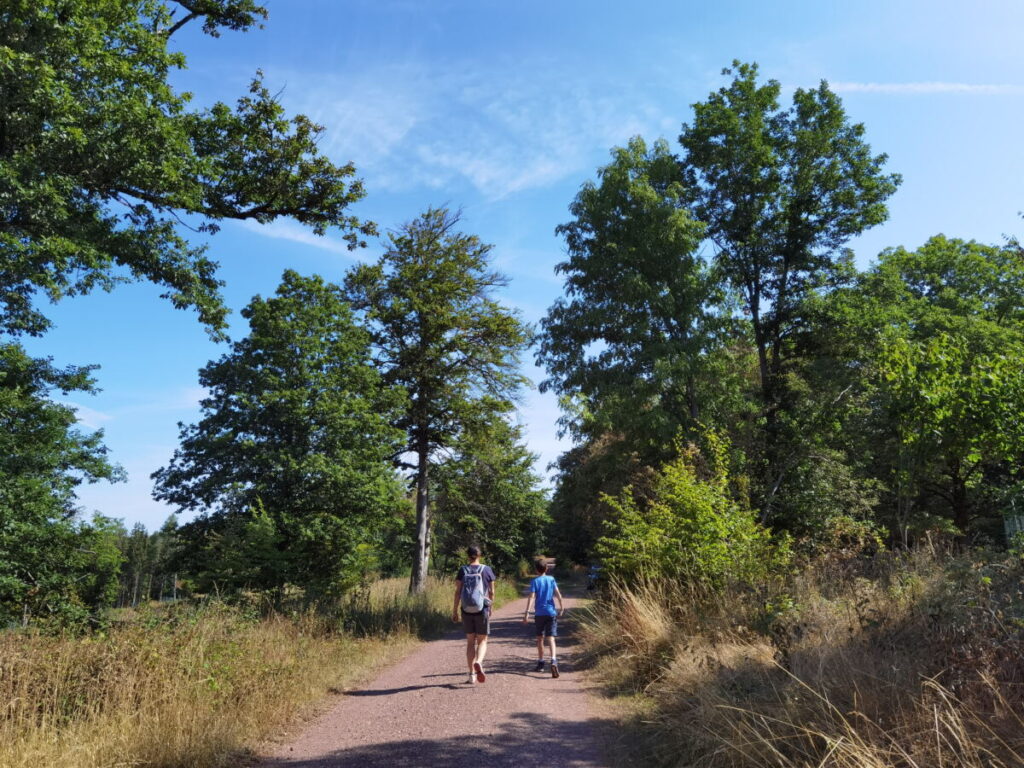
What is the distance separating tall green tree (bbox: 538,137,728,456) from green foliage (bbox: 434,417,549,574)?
4.58 m

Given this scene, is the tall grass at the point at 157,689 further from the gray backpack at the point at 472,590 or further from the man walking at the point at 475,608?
the gray backpack at the point at 472,590

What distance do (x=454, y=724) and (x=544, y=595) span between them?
3.63 meters

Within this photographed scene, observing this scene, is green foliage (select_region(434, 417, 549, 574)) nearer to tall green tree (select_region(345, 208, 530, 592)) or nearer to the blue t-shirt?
tall green tree (select_region(345, 208, 530, 592))

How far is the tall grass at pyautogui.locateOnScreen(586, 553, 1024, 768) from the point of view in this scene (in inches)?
132

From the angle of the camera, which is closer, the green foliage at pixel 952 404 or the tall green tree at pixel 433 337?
the green foliage at pixel 952 404

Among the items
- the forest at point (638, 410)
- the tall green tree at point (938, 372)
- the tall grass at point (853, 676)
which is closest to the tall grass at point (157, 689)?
the forest at point (638, 410)

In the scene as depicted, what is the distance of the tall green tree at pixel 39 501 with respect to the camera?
11.2 metres

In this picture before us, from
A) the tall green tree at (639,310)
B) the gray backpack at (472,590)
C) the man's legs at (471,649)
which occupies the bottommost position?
the man's legs at (471,649)

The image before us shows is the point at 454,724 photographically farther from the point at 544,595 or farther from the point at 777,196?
the point at 777,196

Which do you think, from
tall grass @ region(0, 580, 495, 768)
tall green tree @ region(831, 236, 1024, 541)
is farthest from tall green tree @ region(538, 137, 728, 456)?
→ tall grass @ region(0, 580, 495, 768)

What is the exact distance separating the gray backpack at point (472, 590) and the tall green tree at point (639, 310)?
805 cm

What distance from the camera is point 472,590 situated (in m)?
8.43

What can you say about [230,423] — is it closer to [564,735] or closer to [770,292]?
[564,735]

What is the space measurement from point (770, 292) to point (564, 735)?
1759 centimetres
